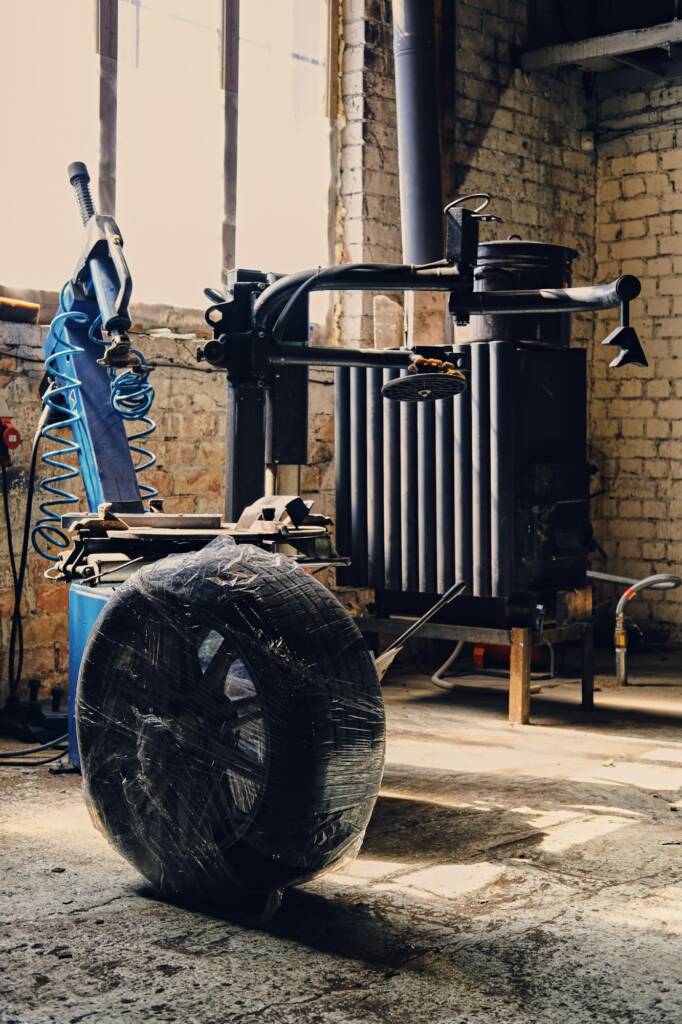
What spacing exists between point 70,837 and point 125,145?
3.34m

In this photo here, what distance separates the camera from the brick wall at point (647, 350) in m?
8.01

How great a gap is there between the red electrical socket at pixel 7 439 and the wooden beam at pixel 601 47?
3.99 meters

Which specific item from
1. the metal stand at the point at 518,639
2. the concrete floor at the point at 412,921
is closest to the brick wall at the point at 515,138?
the metal stand at the point at 518,639

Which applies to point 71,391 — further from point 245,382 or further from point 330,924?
point 330,924

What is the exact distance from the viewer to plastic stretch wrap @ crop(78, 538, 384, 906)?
118 inches

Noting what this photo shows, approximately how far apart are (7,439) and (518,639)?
2.23 m

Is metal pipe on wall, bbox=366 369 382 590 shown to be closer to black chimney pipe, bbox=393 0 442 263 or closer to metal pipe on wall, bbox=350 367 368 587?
metal pipe on wall, bbox=350 367 368 587

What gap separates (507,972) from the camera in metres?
2.77

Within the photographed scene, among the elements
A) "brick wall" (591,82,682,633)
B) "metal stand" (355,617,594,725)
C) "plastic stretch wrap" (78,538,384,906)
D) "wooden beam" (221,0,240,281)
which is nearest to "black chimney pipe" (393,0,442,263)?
"wooden beam" (221,0,240,281)

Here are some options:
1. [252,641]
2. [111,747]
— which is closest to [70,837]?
[111,747]

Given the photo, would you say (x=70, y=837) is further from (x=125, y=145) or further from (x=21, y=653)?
(x=125, y=145)

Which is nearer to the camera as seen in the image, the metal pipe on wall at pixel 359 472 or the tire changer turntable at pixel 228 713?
the tire changer turntable at pixel 228 713

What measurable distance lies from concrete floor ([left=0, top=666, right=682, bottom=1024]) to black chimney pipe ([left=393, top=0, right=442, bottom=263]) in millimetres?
2575

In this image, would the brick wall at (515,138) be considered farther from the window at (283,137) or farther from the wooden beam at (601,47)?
the window at (283,137)
